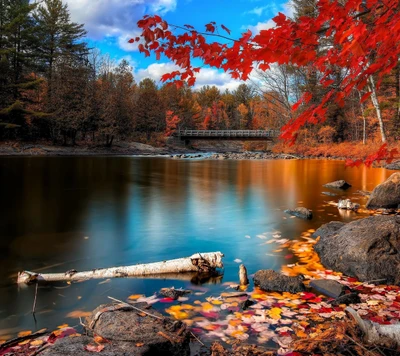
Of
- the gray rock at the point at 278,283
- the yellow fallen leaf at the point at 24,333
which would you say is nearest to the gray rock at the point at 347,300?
the gray rock at the point at 278,283

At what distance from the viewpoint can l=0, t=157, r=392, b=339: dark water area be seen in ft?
15.5

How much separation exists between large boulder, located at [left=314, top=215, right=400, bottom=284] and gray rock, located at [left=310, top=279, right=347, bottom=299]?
712 millimetres

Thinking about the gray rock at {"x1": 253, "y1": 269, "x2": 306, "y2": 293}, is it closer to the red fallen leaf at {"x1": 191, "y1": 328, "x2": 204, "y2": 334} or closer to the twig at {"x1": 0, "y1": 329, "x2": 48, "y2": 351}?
the red fallen leaf at {"x1": 191, "y1": 328, "x2": 204, "y2": 334}

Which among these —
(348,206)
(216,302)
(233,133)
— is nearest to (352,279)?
(216,302)

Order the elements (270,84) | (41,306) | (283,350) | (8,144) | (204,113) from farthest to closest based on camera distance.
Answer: (204,113) < (270,84) < (8,144) < (41,306) < (283,350)

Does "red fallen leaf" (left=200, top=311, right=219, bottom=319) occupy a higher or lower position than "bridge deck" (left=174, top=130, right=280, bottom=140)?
lower

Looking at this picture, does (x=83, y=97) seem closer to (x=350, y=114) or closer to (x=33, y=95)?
(x=33, y=95)

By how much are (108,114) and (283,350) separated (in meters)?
49.1

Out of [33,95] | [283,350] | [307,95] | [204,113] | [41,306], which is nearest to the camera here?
[283,350]

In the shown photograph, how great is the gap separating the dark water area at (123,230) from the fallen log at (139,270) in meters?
0.18

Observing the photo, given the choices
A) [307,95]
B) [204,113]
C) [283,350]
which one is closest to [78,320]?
[283,350]

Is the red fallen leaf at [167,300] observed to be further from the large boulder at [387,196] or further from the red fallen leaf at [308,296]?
the large boulder at [387,196]

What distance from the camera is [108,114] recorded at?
1929 inches

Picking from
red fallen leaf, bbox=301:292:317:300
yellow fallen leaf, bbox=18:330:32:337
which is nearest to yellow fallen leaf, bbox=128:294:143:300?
yellow fallen leaf, bbox=18:330:32:337
